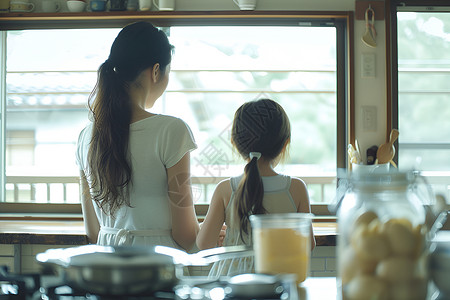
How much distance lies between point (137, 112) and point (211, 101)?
1.54 meters

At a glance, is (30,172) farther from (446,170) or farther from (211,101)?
(446,170)

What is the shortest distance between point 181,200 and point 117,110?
0.32 metres

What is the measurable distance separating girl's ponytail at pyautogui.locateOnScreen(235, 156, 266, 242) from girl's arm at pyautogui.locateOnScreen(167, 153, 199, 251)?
0.16 metres

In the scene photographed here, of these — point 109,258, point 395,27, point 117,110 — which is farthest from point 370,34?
point 109,258

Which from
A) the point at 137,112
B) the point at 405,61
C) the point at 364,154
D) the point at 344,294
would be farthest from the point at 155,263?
the point at 405,61

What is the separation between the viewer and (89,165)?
1.61 m

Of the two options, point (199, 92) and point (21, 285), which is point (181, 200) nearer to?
point (21, 285)

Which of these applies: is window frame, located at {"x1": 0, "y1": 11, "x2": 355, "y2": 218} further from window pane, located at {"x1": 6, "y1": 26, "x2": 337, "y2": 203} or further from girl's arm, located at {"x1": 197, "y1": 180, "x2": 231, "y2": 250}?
girl's arm, located at {"x1": 197, "y1": 180, "x2": 231, "y2": 250}

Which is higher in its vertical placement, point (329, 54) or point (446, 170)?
point (329, 54)

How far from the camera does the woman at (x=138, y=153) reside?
153 centimetres

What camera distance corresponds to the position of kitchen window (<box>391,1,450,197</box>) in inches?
116

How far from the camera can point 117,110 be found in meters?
1.56

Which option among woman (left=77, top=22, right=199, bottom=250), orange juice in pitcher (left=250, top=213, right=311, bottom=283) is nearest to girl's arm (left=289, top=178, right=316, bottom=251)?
woman (left=77, top=22, right=199, bottom=250)

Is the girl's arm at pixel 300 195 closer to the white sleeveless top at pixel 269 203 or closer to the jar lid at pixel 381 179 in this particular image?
the white sleeveless top at pixel 269 203
